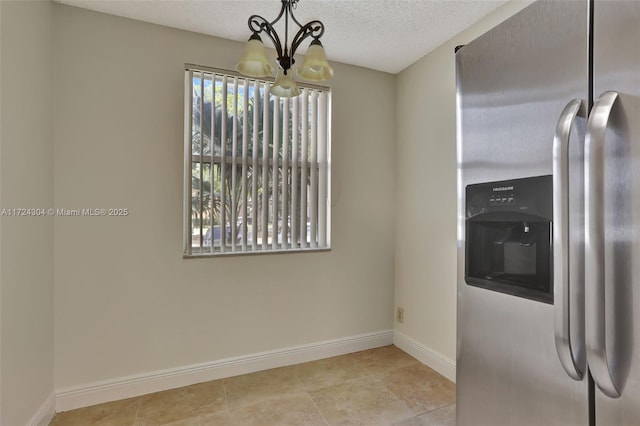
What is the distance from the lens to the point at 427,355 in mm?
2432

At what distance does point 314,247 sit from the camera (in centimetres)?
255

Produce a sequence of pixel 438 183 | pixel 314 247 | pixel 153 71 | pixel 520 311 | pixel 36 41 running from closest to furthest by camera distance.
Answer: pixel 520 311, pixel 36 41, pixel 153 71, pixel 438 183, pixel 314 247

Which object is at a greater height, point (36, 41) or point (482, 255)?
point (36, 41)

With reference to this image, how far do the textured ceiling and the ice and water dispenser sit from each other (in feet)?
4.41

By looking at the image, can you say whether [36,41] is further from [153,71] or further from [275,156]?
[275,156]

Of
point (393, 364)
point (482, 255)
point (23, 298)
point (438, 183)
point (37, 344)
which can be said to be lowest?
point (393, 364)

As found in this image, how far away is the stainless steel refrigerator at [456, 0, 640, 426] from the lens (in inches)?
30.9

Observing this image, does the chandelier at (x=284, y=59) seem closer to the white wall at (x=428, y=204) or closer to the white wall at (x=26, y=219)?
the white wall at (x=26, y=219)

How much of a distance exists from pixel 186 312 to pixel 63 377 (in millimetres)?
737


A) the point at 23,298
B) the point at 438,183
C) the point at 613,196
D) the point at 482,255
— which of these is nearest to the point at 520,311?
the point at 482,255

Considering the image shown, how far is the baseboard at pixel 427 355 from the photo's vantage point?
2.23m

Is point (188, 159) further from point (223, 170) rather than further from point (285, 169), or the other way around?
point (285, 169)

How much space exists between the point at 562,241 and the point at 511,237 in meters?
0.22

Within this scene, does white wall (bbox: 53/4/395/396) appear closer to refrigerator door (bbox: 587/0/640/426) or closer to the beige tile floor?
the beige tile floor
